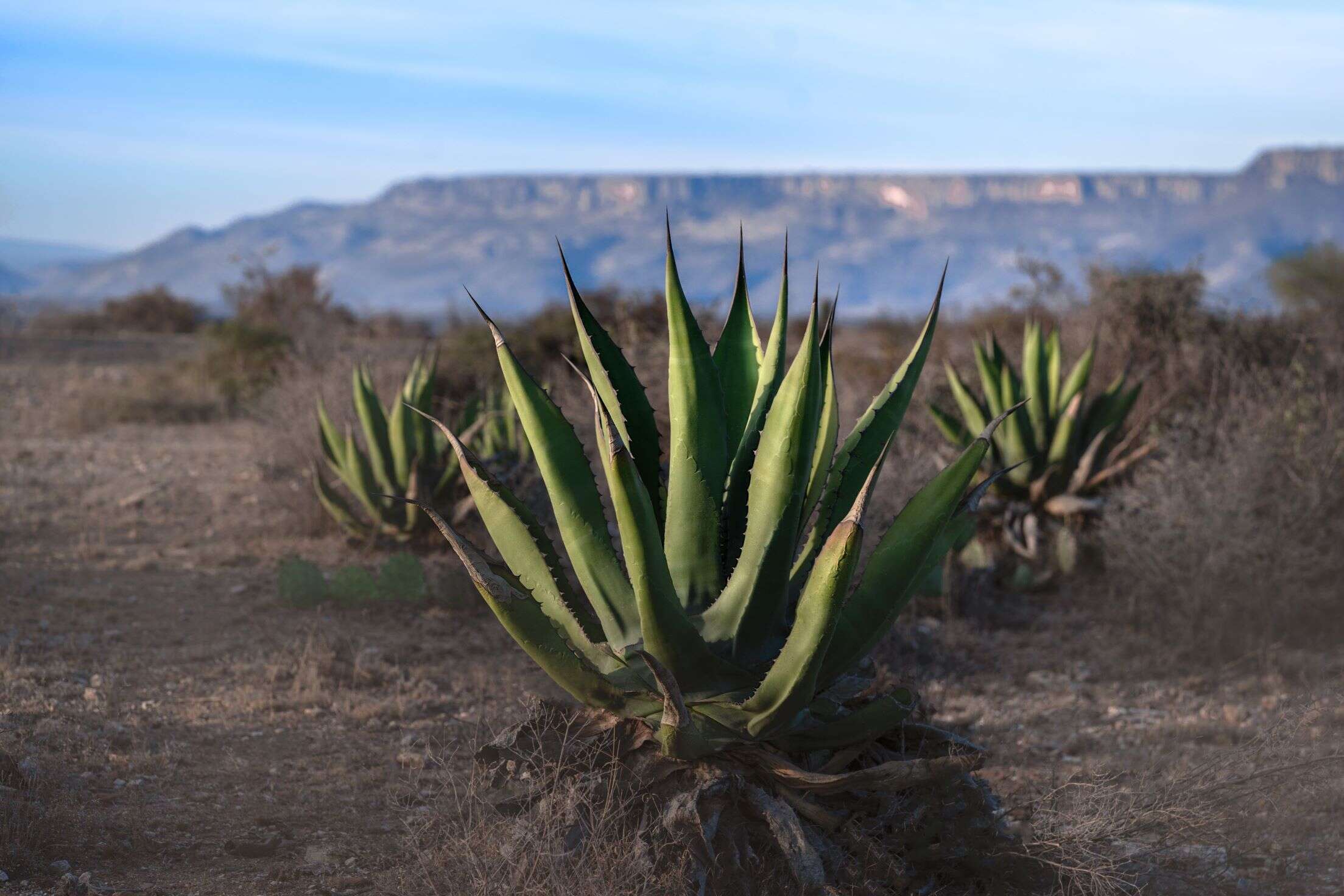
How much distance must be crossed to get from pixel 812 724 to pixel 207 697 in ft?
10.3

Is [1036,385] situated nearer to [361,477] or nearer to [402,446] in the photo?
[402,446]

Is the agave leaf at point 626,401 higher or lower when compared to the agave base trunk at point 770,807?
higher

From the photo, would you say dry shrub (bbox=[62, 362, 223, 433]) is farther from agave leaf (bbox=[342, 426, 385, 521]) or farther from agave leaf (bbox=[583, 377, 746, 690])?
agave leaf (bbox=[583, 377, 746, 690])

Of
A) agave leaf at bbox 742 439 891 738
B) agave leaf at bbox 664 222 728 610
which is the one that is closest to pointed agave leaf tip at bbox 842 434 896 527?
agave leaf at bbox 742 439 891 738

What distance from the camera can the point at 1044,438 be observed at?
8.25 metres

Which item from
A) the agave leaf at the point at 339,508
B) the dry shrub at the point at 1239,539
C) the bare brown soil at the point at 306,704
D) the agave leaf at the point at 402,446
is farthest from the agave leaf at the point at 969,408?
the agave leaf at the point at 339,508

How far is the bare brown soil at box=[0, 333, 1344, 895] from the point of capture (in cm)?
368

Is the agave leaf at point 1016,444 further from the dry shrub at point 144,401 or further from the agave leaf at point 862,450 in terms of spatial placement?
the dry shrub at point 144,401

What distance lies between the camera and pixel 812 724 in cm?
320

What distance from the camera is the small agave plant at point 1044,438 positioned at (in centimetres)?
802

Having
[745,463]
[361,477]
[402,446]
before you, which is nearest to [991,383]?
[402,446]

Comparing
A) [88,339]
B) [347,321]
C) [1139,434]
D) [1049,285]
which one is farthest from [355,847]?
[88,339]

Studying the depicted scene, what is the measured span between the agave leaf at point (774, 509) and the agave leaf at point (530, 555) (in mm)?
404

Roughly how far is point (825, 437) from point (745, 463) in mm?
245
